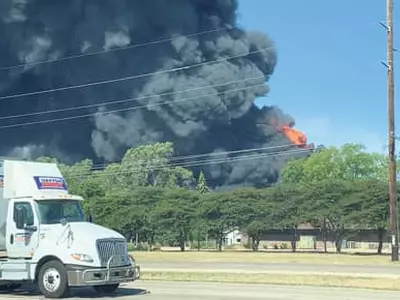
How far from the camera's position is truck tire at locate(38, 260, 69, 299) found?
18609 millimetres

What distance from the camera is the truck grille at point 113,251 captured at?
61.4 ft

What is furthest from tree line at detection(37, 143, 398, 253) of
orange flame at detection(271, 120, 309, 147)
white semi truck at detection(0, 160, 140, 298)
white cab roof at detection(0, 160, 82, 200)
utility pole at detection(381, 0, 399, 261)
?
orange flame at detection(271, 120, 309, 147)

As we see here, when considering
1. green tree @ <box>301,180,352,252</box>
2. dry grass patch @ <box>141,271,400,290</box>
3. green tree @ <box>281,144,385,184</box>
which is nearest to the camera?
dry grass patch @ <box>141,271,400,290</box>

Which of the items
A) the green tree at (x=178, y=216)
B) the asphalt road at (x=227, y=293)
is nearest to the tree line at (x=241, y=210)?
the green tree at (x=178, y=216)

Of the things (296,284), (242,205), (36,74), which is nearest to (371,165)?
(242,205)

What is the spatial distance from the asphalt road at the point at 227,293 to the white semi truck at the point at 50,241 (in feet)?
1.66

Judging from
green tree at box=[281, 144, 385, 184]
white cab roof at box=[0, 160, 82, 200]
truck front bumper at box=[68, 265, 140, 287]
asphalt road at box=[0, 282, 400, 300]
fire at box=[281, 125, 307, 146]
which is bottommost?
asphalt road at box=[0, 282, 400, 300]

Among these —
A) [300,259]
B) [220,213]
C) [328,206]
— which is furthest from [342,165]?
[300,259]

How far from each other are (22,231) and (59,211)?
42.1 inches

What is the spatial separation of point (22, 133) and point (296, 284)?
125525mm

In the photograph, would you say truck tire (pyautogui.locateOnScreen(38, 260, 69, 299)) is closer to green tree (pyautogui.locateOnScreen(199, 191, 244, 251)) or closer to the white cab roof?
the white cab roof

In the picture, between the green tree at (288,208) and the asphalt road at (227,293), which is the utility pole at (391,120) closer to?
the asphalt road at (227,293)

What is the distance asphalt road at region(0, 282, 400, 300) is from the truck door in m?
1.14

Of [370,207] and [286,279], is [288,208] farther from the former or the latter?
[286,279]
